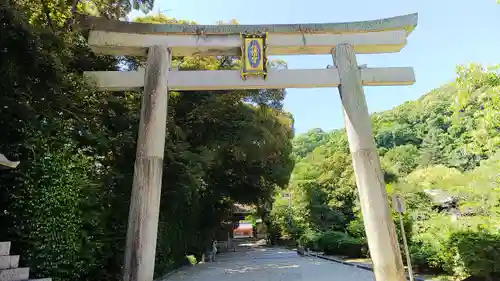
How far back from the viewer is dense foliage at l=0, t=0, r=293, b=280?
484 cm

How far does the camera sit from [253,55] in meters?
6.28

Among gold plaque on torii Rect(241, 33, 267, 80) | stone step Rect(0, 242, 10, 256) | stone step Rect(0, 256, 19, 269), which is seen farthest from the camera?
gold plaque on torii Rect(241, 33, 267, 80)

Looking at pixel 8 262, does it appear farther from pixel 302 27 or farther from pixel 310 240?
pixel 310 240

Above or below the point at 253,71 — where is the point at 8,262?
below

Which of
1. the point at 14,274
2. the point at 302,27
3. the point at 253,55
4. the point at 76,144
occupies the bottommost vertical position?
the point at 14,274

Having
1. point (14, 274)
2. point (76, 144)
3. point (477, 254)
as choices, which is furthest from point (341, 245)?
point (14, 274)

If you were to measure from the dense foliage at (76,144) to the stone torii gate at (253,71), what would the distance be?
0.85 meters

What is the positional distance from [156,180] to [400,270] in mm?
4049

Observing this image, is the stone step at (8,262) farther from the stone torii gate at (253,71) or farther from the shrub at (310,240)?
the shrub at (310,240)

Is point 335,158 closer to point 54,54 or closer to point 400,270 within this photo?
point 400,270

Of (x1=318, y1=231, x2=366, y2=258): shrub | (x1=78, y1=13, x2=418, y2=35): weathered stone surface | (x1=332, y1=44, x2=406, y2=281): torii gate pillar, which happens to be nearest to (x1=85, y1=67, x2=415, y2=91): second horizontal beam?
(x1=332, y1=44, x2=406, y2=281): torii gate pillar

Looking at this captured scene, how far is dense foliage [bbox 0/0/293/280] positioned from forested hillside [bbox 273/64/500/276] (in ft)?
18.3

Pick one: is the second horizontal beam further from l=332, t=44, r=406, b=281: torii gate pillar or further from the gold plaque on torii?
l=332, t=44, r=406, b=281: torii gate pillar

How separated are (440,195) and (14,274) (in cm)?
1549
